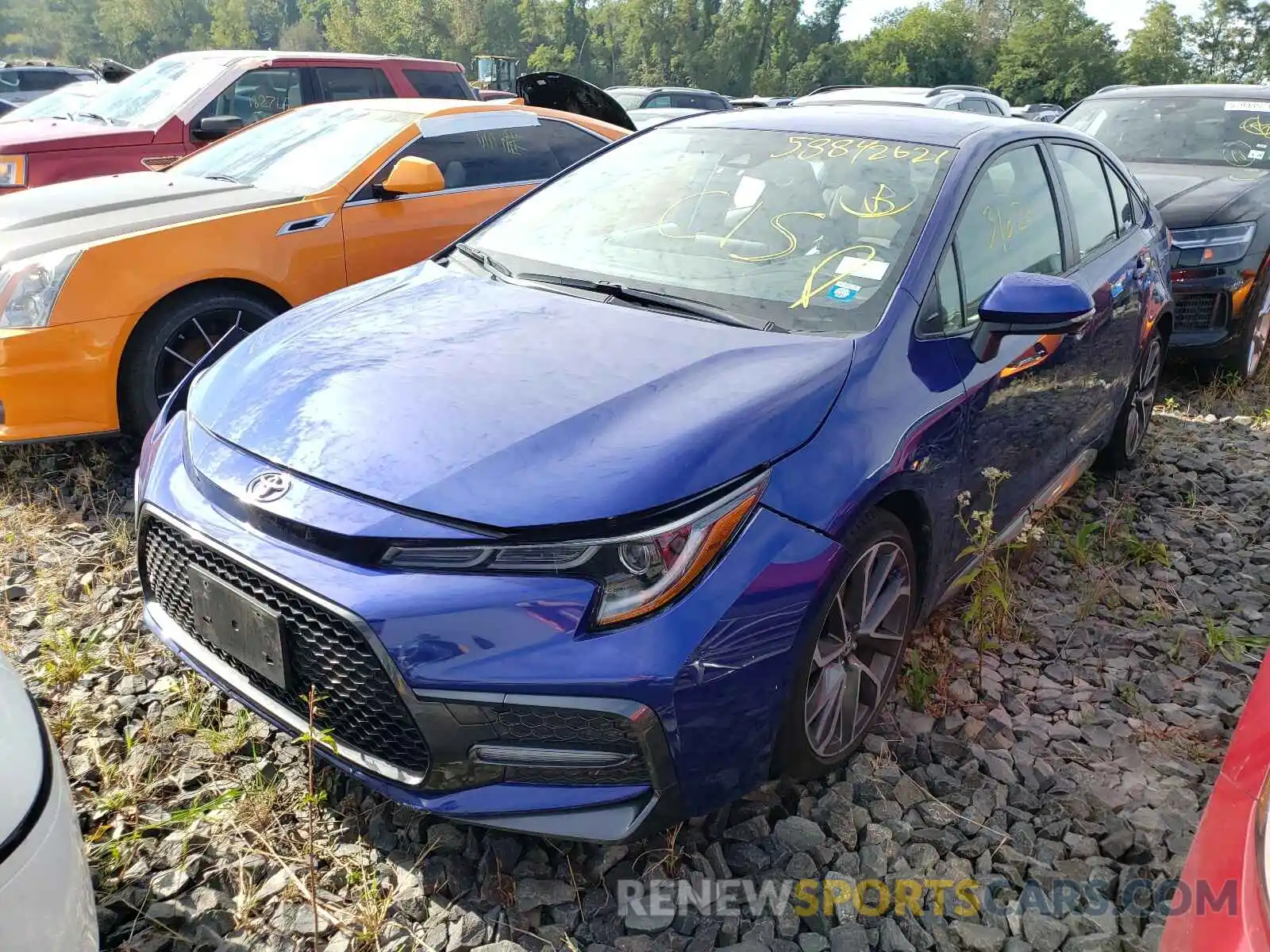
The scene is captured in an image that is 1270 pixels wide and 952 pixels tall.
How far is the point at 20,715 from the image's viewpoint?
1532mm

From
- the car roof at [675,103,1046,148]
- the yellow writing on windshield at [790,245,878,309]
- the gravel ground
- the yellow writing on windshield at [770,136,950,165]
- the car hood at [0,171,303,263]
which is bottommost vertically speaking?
the gravel ground

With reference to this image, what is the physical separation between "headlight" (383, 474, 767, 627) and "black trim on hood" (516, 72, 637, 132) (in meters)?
5.31

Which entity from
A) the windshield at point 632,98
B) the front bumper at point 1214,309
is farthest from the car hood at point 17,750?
the windshield at point 632,98

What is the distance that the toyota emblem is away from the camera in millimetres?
1901

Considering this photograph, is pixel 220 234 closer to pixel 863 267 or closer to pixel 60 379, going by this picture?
pixel 60 379

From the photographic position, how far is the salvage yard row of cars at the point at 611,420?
1766mm

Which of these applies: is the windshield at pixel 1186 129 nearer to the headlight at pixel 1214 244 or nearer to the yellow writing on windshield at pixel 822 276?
the headlight at pixel 1214 244

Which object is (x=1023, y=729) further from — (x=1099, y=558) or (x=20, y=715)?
(x=20, y=715)

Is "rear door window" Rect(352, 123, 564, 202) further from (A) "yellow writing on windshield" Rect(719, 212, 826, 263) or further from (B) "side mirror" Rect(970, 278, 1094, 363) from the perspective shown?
(B) "side mirror" Rect(970, 278, 1094, 363)

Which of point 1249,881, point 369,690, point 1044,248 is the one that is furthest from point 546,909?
point 1044,248

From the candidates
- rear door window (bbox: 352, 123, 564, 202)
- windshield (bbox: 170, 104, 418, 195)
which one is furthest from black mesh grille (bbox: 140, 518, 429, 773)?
rear door window (bbox: 352, 123, 564, 202)

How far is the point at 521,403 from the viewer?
2062 mm

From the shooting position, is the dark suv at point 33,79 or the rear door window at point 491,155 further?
the dark suv at point 33,79

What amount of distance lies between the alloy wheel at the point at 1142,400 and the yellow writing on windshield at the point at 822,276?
2.07m
